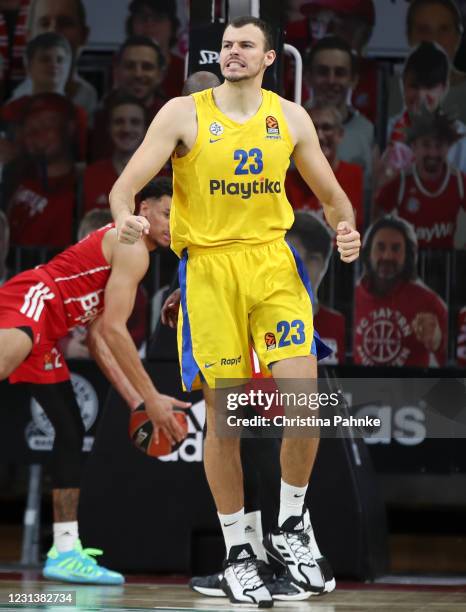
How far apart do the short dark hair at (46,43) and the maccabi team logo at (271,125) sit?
296 cm

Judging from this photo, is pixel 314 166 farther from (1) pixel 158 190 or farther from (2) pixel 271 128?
(1) pixel 158 190

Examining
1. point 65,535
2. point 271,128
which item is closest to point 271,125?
point 271,128

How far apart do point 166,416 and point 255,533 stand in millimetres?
829

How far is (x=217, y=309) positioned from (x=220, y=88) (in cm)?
74

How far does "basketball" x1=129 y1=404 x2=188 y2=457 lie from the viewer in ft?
16.8

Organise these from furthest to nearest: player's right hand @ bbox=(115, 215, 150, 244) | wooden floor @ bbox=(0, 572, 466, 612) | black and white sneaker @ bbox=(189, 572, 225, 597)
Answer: black and white sneaker @ bbox=(189, 572, 225, 597), wooden floor @ bbox=(0, 572, 466, 612), player's right hand @ bbox=(115, 215, 150, 244)

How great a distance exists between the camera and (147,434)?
516 centimetres

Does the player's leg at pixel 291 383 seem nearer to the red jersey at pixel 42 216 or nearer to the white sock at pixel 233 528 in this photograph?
the white sock at pixel 233 528

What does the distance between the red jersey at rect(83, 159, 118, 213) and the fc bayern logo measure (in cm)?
264

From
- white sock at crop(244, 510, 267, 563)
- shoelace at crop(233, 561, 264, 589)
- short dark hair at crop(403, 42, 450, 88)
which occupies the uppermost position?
short dark hair at crop(403, 42, 450, 88)

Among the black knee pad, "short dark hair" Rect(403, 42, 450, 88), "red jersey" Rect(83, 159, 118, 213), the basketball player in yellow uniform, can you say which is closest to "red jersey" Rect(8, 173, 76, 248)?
"red jersey" Rect(83, 159, 118, 213)

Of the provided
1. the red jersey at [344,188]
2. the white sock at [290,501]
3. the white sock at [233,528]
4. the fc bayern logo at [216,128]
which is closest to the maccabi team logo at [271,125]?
the fc bayern logo at [216,128]

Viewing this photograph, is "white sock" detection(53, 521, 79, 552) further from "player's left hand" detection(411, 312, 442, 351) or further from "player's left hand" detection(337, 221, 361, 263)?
"player's left hand" detection(411, 312, 442, 351)

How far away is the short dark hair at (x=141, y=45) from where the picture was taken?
684cm
